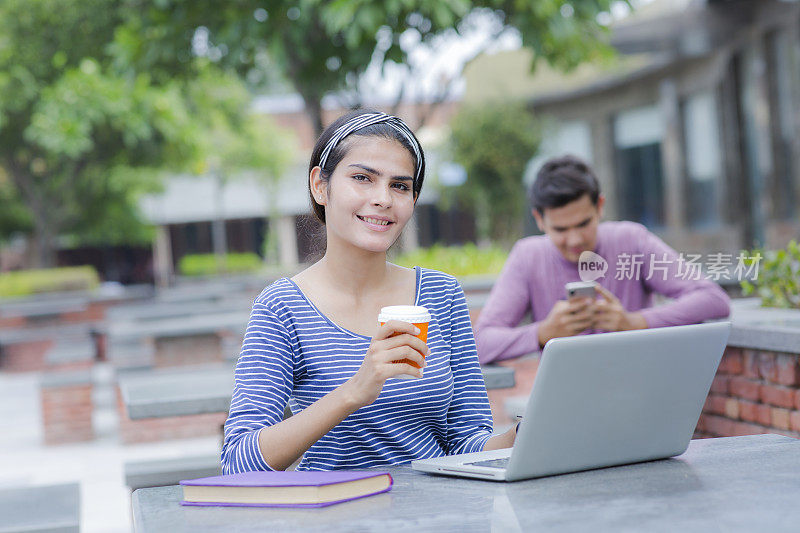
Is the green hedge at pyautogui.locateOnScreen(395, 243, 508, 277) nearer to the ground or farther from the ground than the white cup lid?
nearer to the ground

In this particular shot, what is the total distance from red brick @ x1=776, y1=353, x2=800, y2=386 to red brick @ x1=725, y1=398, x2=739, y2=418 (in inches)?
13.4

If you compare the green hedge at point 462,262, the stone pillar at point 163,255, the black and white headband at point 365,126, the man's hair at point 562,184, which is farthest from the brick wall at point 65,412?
the stone pillar at point 163,255

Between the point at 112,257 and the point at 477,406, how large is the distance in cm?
3486

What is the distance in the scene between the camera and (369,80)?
955cm

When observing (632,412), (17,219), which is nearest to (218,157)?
(17,219)

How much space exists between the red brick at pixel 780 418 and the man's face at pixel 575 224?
0.90 meters

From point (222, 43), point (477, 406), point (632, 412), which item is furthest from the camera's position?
point (222, 43)

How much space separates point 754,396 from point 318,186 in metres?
2.02

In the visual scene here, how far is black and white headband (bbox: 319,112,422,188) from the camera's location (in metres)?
2.46

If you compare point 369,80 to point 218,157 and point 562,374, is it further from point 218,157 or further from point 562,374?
point 218,157

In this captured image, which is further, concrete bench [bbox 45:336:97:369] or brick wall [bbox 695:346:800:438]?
concrete bench [bbox 45:336:97:369]

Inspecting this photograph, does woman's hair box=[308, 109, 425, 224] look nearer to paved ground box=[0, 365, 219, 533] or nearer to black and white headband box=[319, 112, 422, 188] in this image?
black and white headband box=[319, 112, 422, 188]

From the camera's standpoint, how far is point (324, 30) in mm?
8430

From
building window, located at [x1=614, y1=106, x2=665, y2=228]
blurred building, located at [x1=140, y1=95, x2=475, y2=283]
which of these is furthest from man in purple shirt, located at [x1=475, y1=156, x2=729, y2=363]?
blurred building, located at [x1=140, y1=95, x2=475, y2=283]
